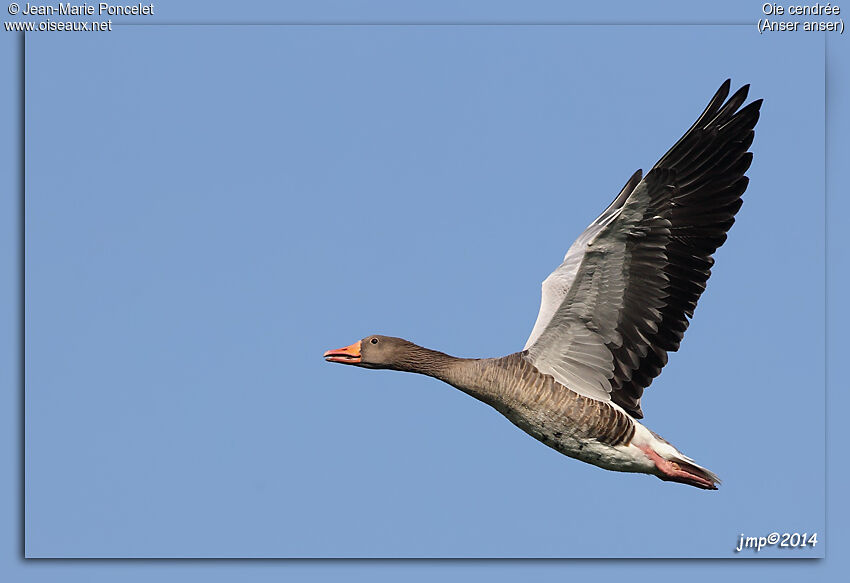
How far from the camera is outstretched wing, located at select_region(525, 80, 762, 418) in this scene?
28.6 ft

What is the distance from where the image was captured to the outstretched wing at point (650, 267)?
873 centimetres

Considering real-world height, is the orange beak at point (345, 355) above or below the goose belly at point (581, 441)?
above

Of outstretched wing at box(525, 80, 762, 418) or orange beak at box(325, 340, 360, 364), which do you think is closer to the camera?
outstretched wing at box(525, 80, 762, 418)

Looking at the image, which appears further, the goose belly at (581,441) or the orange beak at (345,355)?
the orange beak at (345,355)

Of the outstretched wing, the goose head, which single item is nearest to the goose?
the outstretched wing

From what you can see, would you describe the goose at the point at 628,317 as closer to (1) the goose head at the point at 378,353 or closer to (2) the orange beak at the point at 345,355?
(1) the goose head at the point at 378,353

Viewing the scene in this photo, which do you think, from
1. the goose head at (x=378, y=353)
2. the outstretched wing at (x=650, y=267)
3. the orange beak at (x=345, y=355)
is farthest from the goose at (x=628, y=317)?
the orange beak at (x=345, y=355)

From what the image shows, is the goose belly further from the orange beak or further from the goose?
the orange beak

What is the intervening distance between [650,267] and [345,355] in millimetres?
2673

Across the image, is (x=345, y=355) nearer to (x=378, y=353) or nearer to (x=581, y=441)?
(x=378, y=353)

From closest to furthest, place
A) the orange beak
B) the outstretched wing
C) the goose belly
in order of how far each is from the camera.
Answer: the outstretched wing → the goose belly → the orange beak

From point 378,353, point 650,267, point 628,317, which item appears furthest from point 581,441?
point 378,353

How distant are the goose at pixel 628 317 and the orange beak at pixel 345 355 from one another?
23.7 inches

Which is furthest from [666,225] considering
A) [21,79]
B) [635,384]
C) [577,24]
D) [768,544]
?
[21,79]
